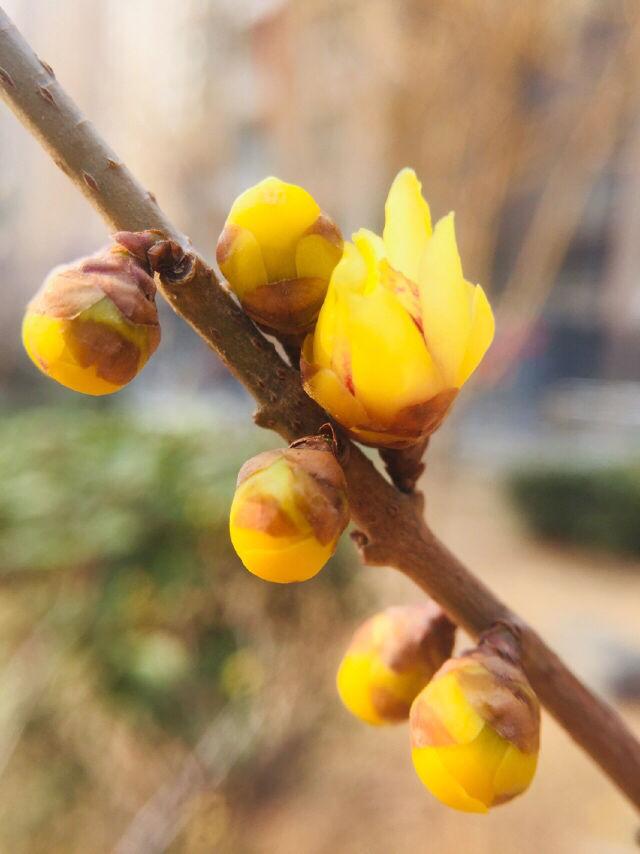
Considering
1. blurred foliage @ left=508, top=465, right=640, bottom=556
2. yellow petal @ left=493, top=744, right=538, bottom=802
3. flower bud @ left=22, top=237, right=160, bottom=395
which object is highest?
flower bud @ left=22, top=237, right=160, bottom=395

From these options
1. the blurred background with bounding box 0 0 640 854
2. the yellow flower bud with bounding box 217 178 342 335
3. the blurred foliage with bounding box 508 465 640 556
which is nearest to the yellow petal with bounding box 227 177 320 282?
the yellow flower bud with bounding box 217 178 342 335

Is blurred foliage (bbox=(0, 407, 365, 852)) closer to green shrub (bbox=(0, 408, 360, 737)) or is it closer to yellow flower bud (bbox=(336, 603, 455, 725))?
green shrub (bbox=(0, 408, 360, 737))

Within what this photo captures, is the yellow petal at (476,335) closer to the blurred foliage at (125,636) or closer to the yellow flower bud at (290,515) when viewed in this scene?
the yellow flower bud at (290,515)

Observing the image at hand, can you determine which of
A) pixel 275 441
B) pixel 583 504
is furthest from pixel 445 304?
pixel 583 504

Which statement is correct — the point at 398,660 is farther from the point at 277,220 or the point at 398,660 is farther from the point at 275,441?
the point at 275,441

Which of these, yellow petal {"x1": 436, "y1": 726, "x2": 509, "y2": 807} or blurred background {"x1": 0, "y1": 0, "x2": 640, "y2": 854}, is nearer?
yellow petal {"x1": 436, "y1": 726, "x2": 509, "y2": 807}

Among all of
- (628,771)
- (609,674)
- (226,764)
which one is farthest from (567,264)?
(628,771)

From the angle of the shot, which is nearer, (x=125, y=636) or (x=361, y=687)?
(x=361, y=687)
